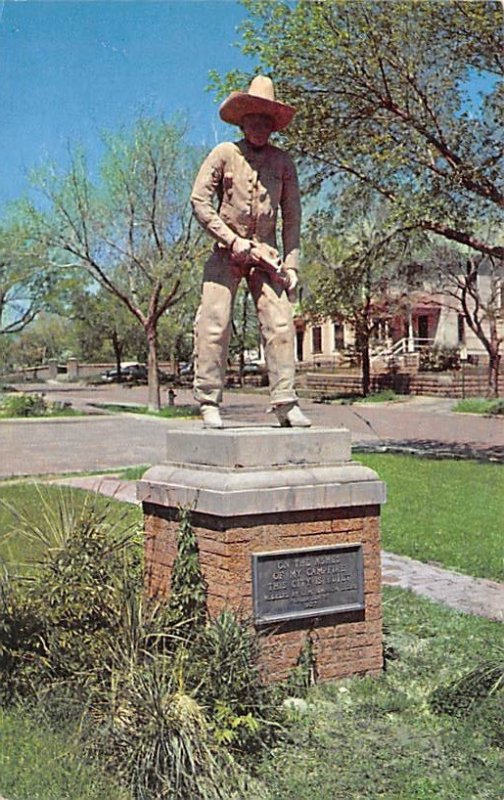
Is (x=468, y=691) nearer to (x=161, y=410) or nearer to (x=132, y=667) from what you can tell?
(x=132, y=667)

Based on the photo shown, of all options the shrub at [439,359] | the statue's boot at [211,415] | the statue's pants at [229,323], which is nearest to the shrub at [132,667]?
the statue's boot at [211,415]

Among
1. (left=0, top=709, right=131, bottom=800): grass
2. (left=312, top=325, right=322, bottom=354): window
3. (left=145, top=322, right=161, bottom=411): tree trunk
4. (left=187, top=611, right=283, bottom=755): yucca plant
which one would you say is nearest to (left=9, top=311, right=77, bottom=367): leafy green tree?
(left=312, top=325, right=322, bottom=354): window

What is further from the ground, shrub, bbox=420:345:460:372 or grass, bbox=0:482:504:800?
shrub, bbox=420:345:460:372

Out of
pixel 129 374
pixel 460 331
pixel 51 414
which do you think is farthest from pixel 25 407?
pixel 460 331

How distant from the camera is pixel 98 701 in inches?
173

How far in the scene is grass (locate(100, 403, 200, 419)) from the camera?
28.0 metres

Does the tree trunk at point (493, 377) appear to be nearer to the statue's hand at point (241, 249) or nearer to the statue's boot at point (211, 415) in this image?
the statue's boot at point (211, 415)

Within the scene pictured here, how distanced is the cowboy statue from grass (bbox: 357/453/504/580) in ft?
10.9

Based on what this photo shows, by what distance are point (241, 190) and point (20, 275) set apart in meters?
29.0

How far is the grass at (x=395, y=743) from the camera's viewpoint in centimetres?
402

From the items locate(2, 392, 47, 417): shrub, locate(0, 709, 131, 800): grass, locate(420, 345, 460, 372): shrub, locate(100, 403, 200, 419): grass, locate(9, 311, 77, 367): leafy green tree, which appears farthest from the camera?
locate(9, 311, 77, 367): leafy green tree

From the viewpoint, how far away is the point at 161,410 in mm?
29828

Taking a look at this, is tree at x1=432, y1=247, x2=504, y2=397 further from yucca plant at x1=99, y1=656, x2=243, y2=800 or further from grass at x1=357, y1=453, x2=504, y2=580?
yucca plant at x1=99, y1=656, x2=243, y2=800

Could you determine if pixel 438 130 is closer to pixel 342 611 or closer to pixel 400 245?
pixel 400 245
